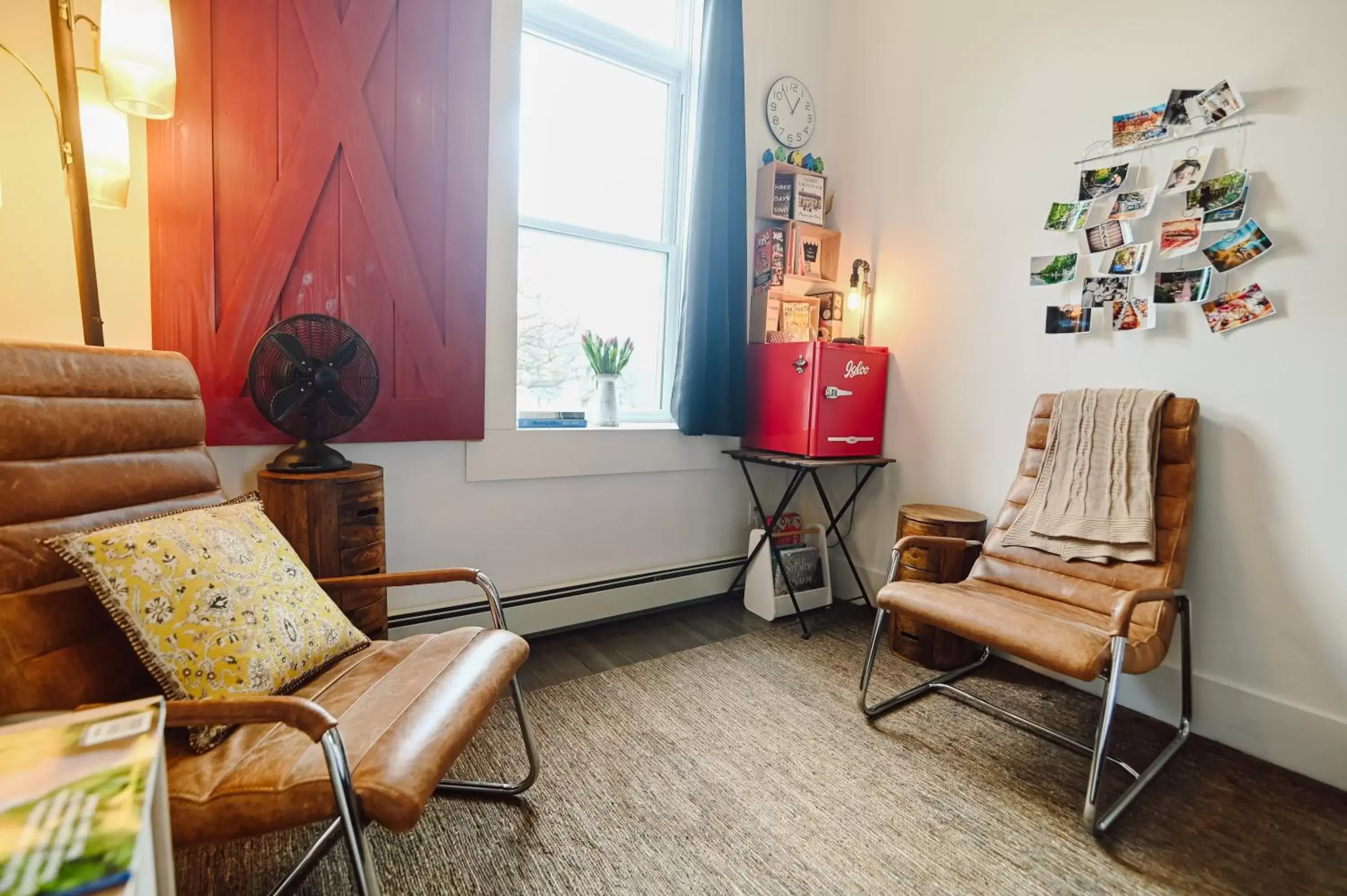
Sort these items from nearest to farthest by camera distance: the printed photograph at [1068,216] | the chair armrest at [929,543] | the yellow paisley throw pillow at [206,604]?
the yellow paisley throw pillow at [206,604], the chair armrest at [929,543], the printed photograph at [1068,216]

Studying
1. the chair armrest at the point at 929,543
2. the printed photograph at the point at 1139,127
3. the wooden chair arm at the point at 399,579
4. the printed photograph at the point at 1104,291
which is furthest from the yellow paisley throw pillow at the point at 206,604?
the printed photograph at the point at 1139,127

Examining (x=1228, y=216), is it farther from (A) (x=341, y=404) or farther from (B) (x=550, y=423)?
(A) (x=341, y=404)

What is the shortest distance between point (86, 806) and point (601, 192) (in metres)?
2.62

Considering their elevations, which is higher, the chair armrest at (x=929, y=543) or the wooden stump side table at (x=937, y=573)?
the chair armrest at (x=929, y=543)

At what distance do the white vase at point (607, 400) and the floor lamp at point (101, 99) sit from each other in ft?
5.16

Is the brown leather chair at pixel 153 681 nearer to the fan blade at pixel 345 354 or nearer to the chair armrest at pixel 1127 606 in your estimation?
the fan blade at pixel 345 354

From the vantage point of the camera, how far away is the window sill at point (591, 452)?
91.4 inches

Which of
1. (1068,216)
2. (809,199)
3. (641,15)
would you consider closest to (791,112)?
(809,199)

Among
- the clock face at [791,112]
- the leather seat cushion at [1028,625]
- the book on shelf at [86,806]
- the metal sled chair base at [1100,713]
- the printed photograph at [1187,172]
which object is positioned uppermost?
the clock face at [791,112]

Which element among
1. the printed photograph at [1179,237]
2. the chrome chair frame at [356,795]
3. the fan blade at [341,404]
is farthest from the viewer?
the printed photograph at [1179,237]

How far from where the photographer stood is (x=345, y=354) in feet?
5.59

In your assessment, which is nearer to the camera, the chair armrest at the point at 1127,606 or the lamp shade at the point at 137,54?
the lamp shade at the point at 137,54

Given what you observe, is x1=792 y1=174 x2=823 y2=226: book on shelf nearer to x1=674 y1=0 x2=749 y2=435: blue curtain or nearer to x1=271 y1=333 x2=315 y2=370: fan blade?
x1=674 y1=0 x2=749 y2=435: blue curtain

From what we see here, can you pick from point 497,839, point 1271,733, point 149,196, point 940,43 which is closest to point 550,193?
point 149,196
